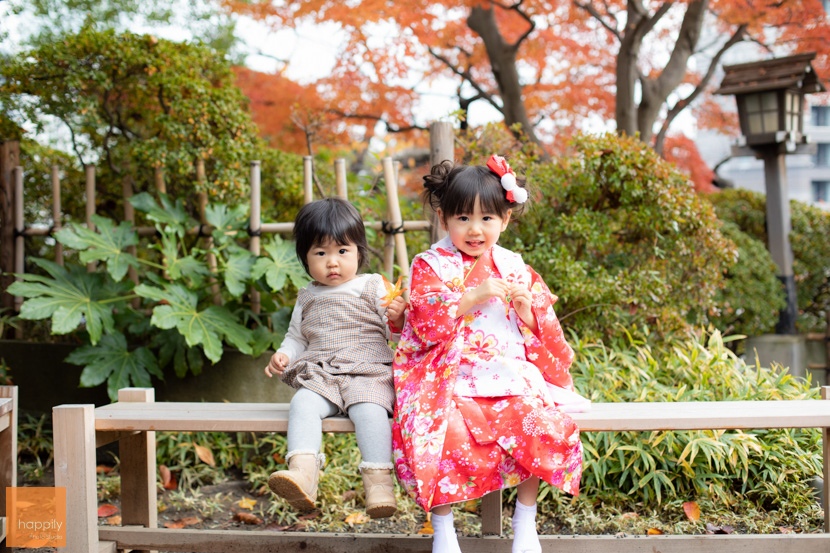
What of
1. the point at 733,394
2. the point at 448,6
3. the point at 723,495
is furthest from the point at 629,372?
the point at 448,6

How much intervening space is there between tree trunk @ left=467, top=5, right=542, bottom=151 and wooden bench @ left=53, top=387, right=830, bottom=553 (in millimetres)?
5823

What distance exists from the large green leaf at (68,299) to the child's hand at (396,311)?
1.79 m

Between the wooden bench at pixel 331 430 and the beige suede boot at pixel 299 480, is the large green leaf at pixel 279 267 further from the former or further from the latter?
the beige suede boot at pixel 299 480

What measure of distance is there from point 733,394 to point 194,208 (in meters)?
3.60

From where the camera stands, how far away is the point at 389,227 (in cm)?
363

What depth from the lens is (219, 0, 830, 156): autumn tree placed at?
7125 millimetres

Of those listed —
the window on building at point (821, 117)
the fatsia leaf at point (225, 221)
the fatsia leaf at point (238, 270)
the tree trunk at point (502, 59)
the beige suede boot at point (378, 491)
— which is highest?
the window on building at point (821, 117)

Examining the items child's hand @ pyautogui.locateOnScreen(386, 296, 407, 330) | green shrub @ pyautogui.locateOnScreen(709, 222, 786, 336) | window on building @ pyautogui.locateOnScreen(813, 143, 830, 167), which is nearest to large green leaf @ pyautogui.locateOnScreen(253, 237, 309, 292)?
child's hand @ pyautogui.locateOnScreen(386, 296, 407, 330)

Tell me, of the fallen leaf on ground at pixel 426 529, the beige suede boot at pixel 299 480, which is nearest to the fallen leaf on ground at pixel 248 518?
the fallen leaf on ground at pixel 426 529

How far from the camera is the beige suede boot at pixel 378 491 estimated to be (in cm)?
203

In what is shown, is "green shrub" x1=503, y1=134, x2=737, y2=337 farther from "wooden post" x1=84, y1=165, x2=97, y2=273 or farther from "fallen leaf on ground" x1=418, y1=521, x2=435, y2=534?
Answer: "wooden post" x1=84, y1=165, x2=97, y2=273

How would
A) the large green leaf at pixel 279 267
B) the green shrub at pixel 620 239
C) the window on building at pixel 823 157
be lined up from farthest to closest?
the window on building at pixel 823 157 < the green shrub at pixel 620 239 < the large green leaf at pixel 279 267

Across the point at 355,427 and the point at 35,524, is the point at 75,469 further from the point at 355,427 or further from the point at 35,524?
the point at 355,427

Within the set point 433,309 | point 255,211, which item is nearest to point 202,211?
point 255,211
